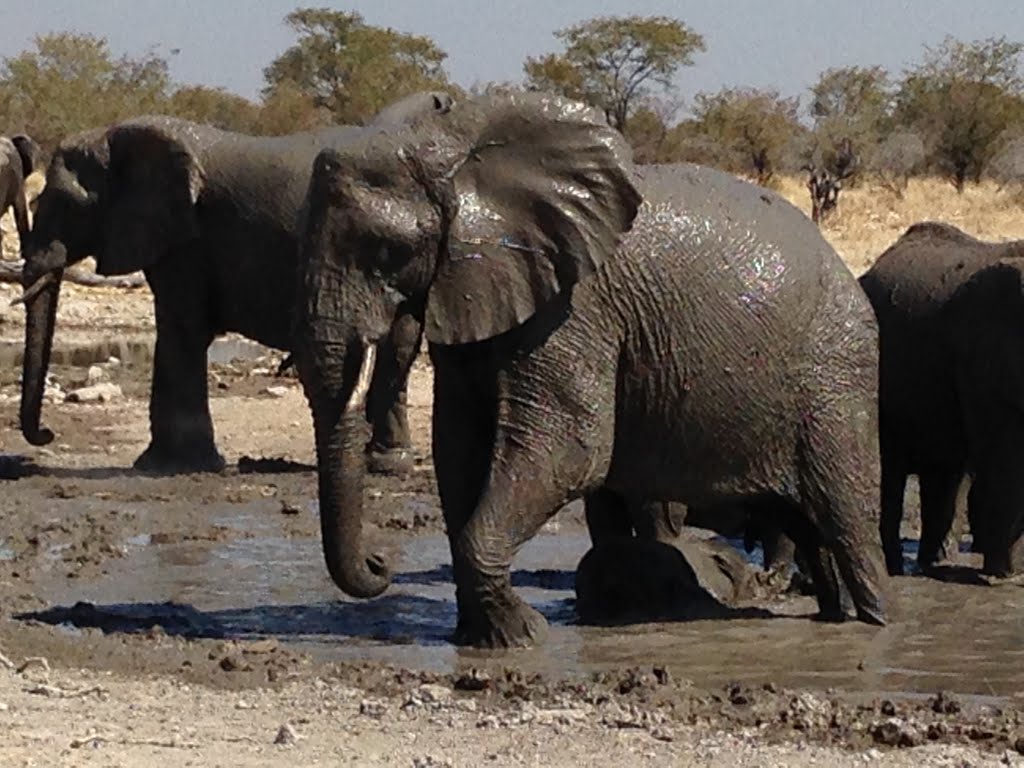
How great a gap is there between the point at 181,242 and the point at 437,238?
5.30m

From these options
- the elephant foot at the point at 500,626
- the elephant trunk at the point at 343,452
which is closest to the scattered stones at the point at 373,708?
the elephant trunk at the point at 343,452

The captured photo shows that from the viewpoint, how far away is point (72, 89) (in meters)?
41.8

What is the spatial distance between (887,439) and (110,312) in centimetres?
1282

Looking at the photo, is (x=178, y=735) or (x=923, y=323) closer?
(x=178, y=735)

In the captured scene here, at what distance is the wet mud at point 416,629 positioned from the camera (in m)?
6.43

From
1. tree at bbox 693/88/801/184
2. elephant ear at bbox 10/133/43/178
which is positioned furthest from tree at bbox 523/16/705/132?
elephant ear at bbox 10/133/43/178

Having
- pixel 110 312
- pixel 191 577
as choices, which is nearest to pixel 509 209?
pixel 191 577

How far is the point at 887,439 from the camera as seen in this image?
10289 millimetres

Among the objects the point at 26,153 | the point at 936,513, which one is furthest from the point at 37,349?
the point at 26,153

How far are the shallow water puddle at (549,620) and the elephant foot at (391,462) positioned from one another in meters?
2.36

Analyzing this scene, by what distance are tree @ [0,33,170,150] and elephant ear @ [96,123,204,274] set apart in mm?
27772

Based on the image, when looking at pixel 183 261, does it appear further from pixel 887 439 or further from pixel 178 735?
pixel 178 735

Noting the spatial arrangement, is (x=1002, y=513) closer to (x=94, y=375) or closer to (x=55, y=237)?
(x=55, y=237)

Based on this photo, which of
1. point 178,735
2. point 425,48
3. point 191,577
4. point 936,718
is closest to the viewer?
point 178,735
